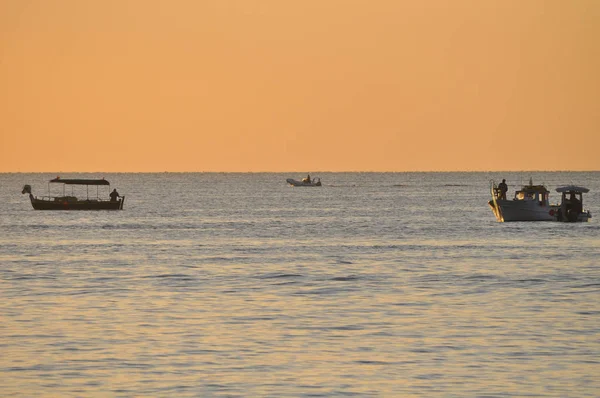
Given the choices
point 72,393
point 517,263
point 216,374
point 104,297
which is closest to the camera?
point 72,393

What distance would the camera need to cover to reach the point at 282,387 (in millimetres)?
26016

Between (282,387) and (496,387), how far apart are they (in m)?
4.10

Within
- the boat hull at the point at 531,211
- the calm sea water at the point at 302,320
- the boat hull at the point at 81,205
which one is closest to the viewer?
the calm sea water at the point at 302,320

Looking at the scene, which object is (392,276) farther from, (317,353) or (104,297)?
(317,353)

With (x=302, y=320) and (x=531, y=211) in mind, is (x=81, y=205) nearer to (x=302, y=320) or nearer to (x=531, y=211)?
(x=531, y=211)

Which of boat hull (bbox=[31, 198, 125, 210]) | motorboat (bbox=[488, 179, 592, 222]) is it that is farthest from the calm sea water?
boat hull (bbox=[31, 198, 125, 210])

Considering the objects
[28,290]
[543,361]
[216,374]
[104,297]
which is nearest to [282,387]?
[216,374]

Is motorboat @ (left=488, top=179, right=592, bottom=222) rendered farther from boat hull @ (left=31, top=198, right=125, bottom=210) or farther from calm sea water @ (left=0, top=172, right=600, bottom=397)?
boat hull @ (left=31, top=198, right=125, bottom=210)

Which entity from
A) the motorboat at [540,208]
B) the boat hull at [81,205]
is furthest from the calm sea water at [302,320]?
the boat hull at [81,205]

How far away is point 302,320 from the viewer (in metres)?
36.2

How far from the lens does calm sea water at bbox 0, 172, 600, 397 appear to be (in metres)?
26.7

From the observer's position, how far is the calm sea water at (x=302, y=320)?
26.7 m

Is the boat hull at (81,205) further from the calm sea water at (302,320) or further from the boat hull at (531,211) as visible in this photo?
the calm sea water at (302,320)

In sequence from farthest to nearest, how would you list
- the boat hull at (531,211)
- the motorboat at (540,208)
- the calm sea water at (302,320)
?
the boat hull at (531,211), the motorboat at (540,208), the calm sea water at (302,320)
